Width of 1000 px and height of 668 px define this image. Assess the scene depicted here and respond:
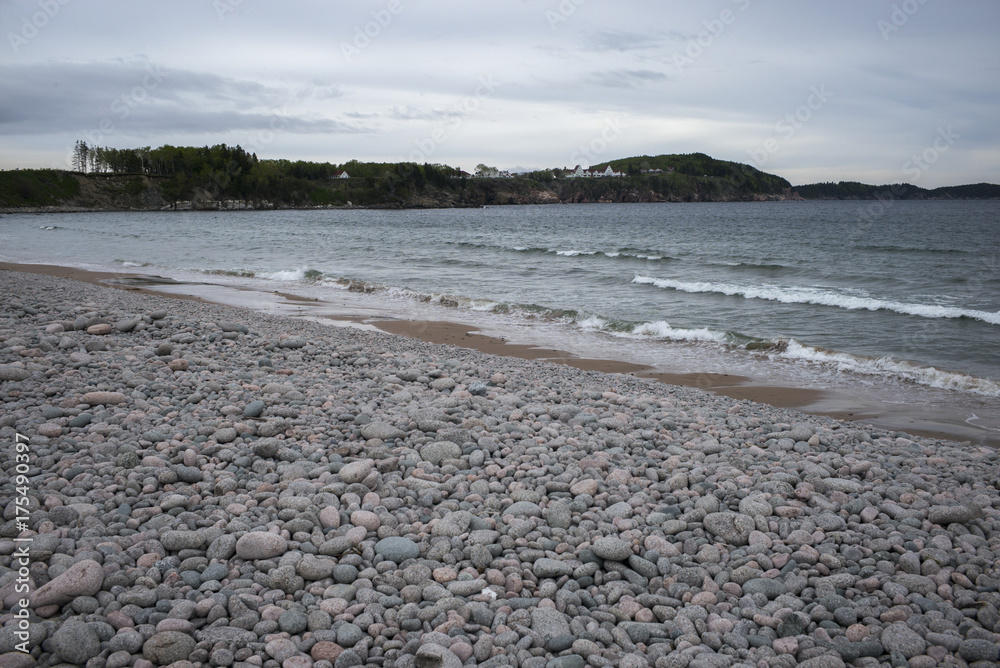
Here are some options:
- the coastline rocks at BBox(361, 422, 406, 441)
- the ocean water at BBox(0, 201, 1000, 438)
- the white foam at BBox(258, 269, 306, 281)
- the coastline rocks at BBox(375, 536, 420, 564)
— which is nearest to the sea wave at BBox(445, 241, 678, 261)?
the ocean water at BBox(0, 201, 1000, 438)

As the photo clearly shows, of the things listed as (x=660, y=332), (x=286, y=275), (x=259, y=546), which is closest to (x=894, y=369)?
(x=660, y=332)

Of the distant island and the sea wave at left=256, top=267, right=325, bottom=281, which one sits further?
the distant island

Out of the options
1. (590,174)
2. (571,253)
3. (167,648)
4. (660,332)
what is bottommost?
(167,648)

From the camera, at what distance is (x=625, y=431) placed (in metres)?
5.98

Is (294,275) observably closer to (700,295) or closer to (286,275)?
(286,275)

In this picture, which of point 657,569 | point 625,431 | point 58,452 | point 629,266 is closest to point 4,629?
point 58,452

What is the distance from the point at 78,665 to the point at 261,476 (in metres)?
1.93

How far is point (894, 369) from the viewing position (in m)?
10.8

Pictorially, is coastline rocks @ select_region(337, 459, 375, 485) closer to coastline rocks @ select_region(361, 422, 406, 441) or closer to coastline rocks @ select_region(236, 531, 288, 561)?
coastline rocks @ select_region(361, 422, 406, 441)

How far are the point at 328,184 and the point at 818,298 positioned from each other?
154998 millimetres

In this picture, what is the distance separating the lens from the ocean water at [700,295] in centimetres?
1106

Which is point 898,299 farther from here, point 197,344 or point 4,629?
point 4,629

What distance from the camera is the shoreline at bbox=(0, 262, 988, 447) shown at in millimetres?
7927

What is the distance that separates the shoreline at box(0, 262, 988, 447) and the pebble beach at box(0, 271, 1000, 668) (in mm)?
1185
